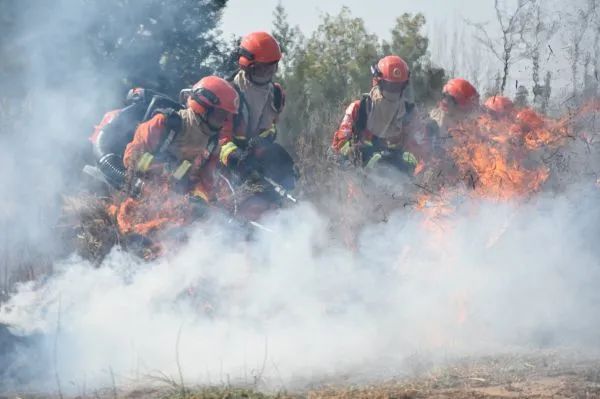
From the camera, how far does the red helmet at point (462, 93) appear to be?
9914 mm

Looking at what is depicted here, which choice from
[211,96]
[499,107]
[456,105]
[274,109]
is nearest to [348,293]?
[211,96]

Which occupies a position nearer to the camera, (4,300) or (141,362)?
(141,362)

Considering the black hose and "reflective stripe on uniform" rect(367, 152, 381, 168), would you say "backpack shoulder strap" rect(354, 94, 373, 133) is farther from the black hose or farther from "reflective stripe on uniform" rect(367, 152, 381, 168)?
the black hose

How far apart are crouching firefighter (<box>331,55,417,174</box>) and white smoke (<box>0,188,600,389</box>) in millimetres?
1879

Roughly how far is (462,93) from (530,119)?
113 centimetres

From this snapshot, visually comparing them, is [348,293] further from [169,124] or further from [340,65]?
[340,65]

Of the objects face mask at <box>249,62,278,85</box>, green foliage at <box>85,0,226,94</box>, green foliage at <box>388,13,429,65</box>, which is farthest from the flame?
green foliage at <box>388,13,429,65</box>

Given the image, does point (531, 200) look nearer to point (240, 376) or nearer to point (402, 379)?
point (402, 379)

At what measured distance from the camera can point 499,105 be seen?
10617mm

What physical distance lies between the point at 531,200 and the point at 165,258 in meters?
3.24

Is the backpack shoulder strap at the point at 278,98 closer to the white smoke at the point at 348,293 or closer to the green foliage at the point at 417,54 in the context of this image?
the white smoke at the point at 348,293

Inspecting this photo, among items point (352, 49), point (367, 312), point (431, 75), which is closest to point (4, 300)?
point (367, 312)

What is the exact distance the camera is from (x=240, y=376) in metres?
5.85

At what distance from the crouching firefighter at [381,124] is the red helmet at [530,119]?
1244mm
